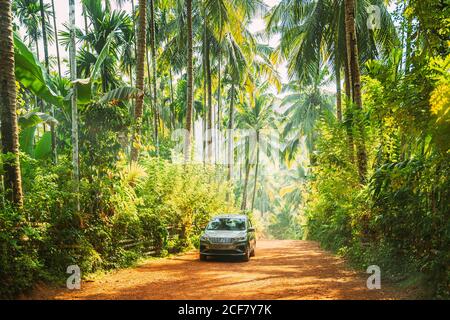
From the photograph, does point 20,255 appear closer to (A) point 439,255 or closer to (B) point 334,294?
(B) point 334,294

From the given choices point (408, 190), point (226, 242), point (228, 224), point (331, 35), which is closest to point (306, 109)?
point (331, 35)

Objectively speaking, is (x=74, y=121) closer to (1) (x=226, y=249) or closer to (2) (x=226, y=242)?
(2) (x=226, y=242)

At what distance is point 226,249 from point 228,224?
1397 millimetres

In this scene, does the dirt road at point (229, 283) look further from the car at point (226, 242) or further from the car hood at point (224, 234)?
the car hood at point (224, 234)

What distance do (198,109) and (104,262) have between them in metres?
29.5

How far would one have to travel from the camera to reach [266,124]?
134 ft

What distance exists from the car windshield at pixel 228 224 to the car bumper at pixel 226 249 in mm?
959

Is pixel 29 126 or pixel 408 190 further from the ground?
pixel 29 126

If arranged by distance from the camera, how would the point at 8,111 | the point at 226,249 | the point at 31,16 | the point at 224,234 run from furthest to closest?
the point at 31,16 < the point at 224,234 < the point at 226,249 < the point at 8,111

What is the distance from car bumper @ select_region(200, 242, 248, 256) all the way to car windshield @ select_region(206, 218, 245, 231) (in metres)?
0.96

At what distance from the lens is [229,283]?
28.2 ft

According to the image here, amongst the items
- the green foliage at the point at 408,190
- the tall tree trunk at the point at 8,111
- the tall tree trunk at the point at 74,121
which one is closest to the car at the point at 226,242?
the green foliage at the point at 408,190

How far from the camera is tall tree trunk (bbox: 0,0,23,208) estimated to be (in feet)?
24.2

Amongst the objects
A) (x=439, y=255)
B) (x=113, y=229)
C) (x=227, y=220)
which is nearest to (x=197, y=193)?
(x=227, y=220)
